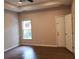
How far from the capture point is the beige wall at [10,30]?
669 centimetres

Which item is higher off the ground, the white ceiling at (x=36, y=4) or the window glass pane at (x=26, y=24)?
the white ceiling at (x=36, y=4)

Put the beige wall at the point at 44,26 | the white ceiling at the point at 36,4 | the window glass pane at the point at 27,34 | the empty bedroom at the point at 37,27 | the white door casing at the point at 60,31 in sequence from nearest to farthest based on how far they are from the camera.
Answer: the white ceiling at the point at 36,4, the empty bedroom at the point at 37,27, the white door casing at the point at 60,31, the beige wall at the point at 44,26, the window glass pane at the point at 27,34

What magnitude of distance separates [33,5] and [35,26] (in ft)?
6.16

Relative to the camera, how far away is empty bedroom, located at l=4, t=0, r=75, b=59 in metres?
6.65

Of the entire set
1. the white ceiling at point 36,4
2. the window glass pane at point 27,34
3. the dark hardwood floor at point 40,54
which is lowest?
the dark hardwood floor at point 40,54

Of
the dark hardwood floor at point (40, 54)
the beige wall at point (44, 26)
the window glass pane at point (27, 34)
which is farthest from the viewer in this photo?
the window glass pane at point (27, 34)

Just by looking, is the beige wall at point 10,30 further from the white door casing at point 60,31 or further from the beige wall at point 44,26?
the white door casing at point 60,31

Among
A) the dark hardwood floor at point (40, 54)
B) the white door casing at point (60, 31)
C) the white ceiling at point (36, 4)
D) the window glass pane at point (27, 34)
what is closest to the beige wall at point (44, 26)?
the white door casing at point (60, 31)

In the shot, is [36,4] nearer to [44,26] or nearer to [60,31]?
[44,26]

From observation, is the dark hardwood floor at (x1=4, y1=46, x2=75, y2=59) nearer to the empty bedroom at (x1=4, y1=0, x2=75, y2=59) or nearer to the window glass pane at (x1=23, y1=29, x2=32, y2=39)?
the empty bedroom at (x1=4, y1=0, x2=75, y2=59)

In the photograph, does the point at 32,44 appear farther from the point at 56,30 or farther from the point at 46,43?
the point at 56,30

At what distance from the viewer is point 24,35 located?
28.5 ft

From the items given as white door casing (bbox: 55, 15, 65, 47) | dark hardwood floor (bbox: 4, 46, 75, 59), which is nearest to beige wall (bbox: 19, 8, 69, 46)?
white door casing (bbox: 55, 15, 65, 47)
